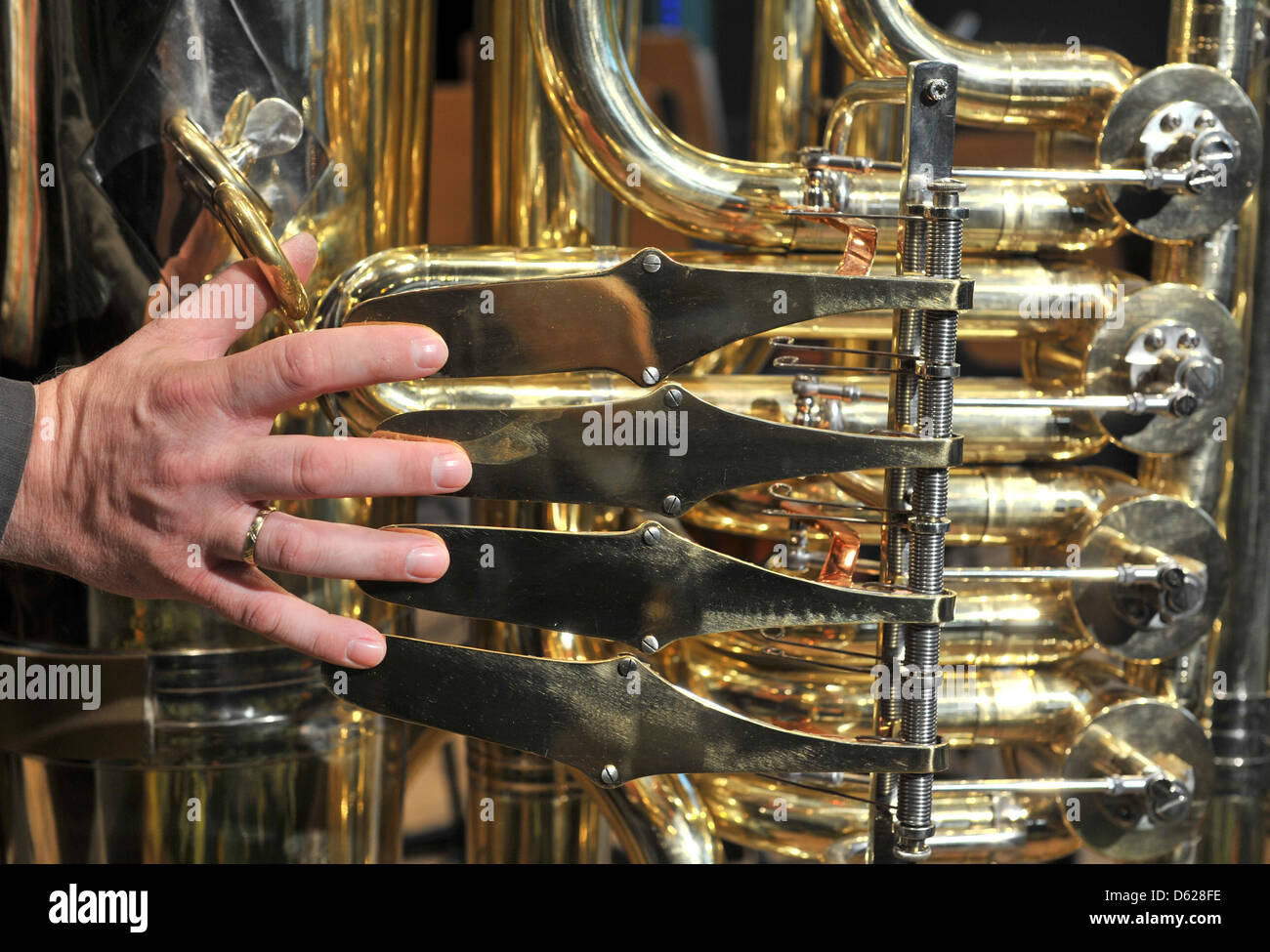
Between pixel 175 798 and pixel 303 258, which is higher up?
pixel 303 258

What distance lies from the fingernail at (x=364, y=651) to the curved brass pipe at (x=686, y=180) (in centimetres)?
27

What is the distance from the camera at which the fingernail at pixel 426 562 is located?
0.51 m

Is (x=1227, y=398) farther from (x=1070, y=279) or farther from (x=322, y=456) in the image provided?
(x=322, y=456)

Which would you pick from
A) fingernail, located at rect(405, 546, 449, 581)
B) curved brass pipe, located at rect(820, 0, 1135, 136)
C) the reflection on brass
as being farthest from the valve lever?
curved brass pipe, located at rect(820, 0, 1135, 136)

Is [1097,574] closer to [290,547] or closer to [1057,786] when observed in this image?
[1057,786]

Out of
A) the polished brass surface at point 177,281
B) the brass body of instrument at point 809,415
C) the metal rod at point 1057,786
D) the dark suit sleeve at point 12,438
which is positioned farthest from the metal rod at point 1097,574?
the dark suit sleeve at point 12,438

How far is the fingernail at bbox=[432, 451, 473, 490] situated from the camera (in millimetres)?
499

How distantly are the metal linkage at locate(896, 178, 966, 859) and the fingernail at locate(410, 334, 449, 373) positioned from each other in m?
0.21

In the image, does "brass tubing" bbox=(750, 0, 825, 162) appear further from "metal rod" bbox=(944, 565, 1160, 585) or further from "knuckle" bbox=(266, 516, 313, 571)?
"knuckle" bbox=(266, 516, 313, 571)

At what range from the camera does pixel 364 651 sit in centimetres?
52

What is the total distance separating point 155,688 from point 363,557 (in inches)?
7.7
